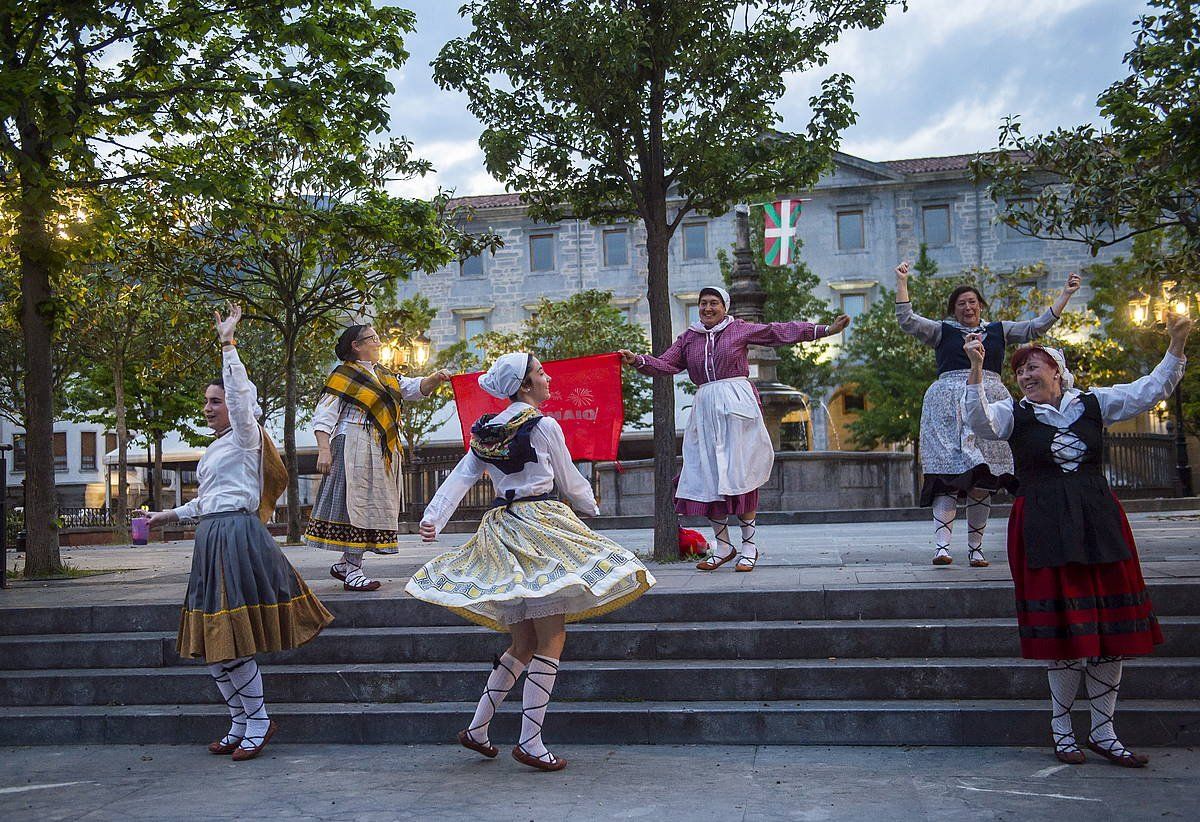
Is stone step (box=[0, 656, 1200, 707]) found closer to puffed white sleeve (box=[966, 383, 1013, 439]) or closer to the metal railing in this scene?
puffed white sleeve (box=[966, 383, 1013, 439])

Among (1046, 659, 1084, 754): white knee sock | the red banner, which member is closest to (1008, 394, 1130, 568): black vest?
(1046, 659, 1084, 754): white knee sock

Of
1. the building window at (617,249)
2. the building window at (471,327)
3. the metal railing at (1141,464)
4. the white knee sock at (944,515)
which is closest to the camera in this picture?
the white knee sock at (944,515)

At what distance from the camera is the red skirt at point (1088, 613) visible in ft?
18.0

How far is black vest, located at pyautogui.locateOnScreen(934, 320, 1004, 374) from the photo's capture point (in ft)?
28.4

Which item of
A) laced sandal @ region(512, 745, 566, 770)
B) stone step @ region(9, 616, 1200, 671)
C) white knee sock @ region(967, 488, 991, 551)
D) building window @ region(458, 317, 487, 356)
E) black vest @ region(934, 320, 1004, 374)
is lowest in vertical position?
laced sandal @ region(512, 745, 566, 770)

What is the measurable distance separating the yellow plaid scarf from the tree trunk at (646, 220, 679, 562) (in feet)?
8.78

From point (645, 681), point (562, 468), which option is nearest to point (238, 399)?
point (562, 468)

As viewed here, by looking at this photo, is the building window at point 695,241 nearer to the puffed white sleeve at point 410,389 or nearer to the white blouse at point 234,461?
the puffed white sleeve at point 410,389

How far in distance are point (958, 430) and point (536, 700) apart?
4.21m

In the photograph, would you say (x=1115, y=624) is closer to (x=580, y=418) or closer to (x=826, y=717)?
(x=826, y=717)

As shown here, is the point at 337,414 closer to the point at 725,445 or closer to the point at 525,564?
the point at 725,445

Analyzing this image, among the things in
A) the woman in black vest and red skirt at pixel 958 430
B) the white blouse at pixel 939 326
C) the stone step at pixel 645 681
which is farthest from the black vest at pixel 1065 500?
the white blouse at pixel 939 326

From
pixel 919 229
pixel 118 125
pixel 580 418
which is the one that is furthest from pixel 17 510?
pixel 919 229

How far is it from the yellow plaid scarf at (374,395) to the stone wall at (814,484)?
12.0 metres
